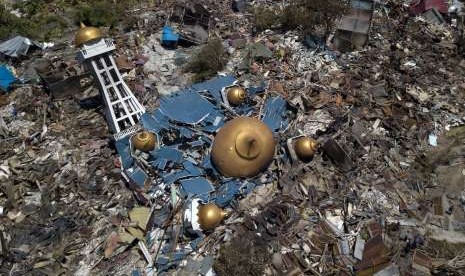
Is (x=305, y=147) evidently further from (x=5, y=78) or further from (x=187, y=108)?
(x=5, y=78)

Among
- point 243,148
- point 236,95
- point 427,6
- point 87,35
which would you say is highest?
point 87,35

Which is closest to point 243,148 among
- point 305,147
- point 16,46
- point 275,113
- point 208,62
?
point 305,147

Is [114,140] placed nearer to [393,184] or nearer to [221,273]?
[221,273]

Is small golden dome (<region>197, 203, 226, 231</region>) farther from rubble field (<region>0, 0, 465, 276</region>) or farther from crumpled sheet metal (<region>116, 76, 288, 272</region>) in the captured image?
crumpled sheet metal (<region>116, 76, 288, 272</region>)

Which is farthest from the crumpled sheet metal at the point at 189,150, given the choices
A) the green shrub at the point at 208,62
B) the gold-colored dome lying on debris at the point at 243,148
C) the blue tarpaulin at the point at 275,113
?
the green shrub at the point at 208,62

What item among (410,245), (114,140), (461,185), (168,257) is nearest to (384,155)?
(461,185)

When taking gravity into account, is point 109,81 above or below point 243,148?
above

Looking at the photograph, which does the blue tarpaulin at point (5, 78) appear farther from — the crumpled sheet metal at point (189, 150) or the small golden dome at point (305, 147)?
the small golden dome at point (305, 147)
